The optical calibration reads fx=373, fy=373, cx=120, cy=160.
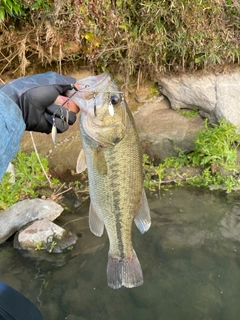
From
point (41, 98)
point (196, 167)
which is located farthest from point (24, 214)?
point (196, 167)

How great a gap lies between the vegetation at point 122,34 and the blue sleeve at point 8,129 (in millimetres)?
3525

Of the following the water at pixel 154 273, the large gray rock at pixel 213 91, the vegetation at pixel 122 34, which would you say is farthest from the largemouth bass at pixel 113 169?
the large gray rock at pixel 213 91

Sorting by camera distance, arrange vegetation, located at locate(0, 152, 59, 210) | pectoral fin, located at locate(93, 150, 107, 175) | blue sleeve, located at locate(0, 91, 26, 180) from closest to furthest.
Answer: blue sleeve, located at locate(0, 91, 26, 180) → pectoral fin, located at locate(93, 150, 107, 175) → vegetation, located at locate(0, 152, 59, 210)

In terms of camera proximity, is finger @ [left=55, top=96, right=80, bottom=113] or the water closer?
finger @ [left=55, top=96, right=80, bottom=113]

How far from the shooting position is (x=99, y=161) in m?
2.54

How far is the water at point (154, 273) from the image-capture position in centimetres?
390

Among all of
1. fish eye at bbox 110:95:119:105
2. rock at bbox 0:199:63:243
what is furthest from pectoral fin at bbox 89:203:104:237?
rock at bbox 0:199:63:243

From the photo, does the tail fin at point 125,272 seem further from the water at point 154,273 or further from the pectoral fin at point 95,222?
the water at point 154,273

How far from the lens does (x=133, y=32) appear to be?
5.72 meters

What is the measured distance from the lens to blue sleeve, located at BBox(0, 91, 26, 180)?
6.20 ft

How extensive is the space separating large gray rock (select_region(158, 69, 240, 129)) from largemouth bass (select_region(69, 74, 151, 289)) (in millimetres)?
4130

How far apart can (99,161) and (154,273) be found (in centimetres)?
228

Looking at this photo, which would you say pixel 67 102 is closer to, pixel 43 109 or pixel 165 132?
pixel 43 109

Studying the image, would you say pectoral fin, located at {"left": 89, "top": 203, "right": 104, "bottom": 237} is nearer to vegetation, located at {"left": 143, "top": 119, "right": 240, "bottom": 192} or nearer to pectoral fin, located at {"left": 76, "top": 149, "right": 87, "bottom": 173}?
pectoral fin, located at {"left": 76, "top": 149, "right": 87, "bottom": 173}
